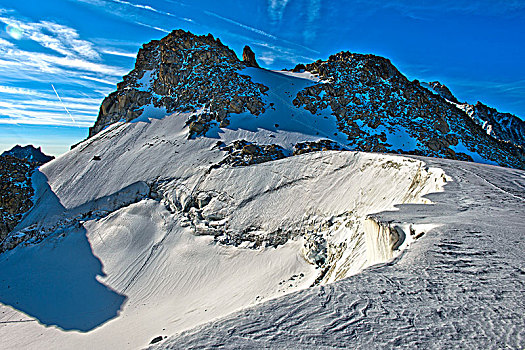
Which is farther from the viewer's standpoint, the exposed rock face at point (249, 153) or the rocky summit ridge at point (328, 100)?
the rocky summit ridge at point (328, 100)

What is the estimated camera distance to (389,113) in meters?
35.2

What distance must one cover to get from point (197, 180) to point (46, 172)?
1978 centimetres

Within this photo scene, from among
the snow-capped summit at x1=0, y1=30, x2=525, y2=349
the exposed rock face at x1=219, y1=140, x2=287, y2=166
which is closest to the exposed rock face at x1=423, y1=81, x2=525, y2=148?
the snow-capped summit at x1=0, y1=30, x2=525, y2=349

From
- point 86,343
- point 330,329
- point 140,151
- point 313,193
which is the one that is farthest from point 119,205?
point 330,329

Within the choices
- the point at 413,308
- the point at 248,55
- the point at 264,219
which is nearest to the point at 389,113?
the point at 264,219

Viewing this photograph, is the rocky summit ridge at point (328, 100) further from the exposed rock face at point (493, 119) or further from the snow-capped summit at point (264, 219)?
the exposed rock face at point (493, 119)

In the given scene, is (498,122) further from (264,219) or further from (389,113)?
(264,219)

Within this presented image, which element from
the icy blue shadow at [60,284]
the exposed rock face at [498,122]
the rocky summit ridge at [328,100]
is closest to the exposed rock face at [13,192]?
the icy blue shadow at [60,284]

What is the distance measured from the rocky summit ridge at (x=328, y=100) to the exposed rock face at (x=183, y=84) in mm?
117

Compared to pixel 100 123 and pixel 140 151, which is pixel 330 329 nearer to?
pixel 140 151

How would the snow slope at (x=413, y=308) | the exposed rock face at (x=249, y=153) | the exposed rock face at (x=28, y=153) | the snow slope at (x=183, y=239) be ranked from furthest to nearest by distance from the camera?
1. the exposed rock face at (x=28, y=153)
2. the exposed rock face at (x=249, y=153)
3. the snow slope at (x=183, y=239)
4. the snow slope at (x=413, y=308)

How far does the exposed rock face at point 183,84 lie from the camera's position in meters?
35.2

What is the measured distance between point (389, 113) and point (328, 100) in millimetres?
7290

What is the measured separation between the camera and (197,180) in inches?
886
